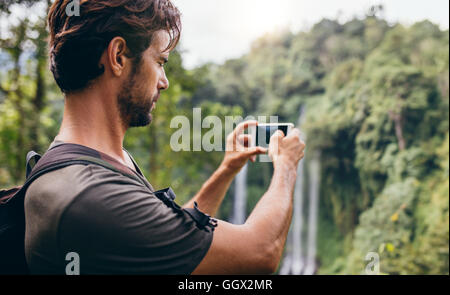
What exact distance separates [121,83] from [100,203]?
36cm

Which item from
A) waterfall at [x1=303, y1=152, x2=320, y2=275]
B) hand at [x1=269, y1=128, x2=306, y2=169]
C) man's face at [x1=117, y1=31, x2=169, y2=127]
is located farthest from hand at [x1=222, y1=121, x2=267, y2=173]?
waterfall at [x1=303, y1=152, x2=320, y2=275]

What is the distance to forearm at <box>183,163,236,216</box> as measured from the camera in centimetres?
147

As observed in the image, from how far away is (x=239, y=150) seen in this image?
5.01 feet

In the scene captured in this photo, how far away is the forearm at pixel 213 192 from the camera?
1467 mm

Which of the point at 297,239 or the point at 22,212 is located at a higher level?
the point at 22,212

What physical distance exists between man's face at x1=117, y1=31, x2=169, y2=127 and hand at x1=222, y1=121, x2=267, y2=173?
1.76 feet

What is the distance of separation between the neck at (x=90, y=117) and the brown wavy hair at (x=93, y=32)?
34 mm

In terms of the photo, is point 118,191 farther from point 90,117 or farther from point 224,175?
point 224,175

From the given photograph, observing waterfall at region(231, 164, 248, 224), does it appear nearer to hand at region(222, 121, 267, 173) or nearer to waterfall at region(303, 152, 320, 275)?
waterfall at region(303, 152, 320, 275)

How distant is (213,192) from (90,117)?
0.64m

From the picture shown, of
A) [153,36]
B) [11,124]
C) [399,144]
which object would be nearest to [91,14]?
[153,36]

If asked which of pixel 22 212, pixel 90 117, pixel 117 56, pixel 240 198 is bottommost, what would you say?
pixel 240 198

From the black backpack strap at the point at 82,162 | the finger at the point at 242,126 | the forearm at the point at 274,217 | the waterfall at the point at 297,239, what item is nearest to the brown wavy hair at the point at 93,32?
the black backpack strap at the point at 82,162

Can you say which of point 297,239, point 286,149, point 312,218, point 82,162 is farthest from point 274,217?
point 297,239
